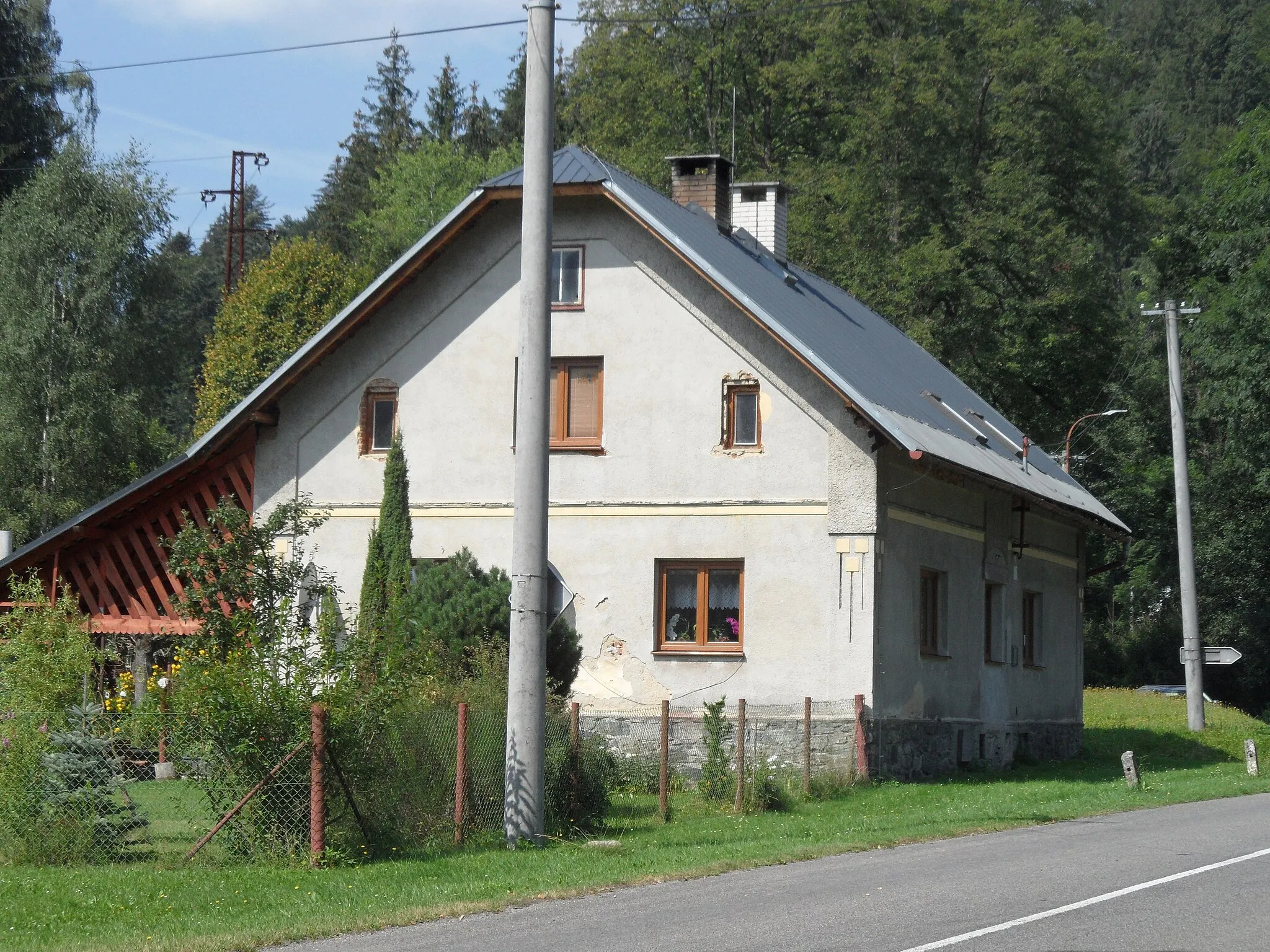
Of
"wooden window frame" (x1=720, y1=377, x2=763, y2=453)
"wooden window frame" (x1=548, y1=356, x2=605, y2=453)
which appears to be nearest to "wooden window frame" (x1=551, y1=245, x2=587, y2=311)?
"wooden window frame" (x1=548, y1=356, x2=605, y2=453)

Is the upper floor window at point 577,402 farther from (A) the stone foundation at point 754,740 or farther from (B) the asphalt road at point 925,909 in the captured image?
(B) the asphalt road at point 925,909

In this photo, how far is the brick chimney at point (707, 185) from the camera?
28625 millimetres

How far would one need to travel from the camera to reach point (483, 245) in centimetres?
2450

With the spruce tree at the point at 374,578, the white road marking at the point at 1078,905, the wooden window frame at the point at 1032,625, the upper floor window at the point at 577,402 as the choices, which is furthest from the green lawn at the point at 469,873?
the wooden window frame at the point at 1032,625

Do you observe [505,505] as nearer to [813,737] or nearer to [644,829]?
[813,737]

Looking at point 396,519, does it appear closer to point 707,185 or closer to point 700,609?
point 700,609

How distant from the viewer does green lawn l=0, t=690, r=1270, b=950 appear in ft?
35.1

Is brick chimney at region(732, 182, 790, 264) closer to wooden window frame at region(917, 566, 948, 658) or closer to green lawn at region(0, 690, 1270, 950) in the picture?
wooden window frame at region(917, 566, 948, 658)

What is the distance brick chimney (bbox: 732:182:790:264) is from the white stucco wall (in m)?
7.42

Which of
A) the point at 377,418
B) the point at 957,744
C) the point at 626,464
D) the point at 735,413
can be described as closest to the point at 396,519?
the point at 377,418

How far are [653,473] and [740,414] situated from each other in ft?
4.89

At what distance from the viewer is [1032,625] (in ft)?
98.0

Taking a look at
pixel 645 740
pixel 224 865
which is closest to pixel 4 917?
pixel 224 865

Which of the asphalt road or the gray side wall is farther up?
the gray side wall
